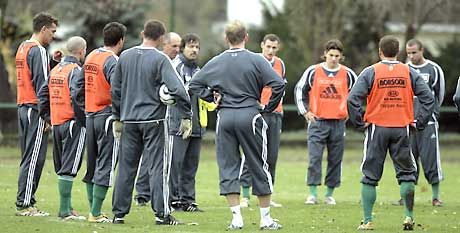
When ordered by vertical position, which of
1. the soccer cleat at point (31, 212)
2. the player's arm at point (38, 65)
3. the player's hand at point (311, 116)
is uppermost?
the player's arm at point (38, 65)

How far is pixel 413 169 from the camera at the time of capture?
41.5ft

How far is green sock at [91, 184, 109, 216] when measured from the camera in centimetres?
1285

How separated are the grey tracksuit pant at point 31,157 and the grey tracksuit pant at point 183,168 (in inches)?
75.2

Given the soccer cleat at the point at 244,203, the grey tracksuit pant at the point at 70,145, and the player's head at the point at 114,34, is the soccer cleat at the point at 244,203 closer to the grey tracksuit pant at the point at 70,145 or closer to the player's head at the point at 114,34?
the grey tracksuit pant at the point at 70,145

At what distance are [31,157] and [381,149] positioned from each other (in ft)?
14.9

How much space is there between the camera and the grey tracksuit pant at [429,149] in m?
16.4

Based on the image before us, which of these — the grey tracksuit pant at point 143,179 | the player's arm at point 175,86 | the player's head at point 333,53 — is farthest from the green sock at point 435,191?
the player's arm at point 175,86

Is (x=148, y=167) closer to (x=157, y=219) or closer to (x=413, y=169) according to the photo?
(x=157, y=219)

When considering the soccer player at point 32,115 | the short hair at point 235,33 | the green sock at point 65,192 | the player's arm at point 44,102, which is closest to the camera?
the short hair at point 235,33

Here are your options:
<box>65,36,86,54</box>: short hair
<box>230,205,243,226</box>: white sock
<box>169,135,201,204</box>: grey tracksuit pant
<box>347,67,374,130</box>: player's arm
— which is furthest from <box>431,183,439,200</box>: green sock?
<box>65,36,86,54</box>: short hair

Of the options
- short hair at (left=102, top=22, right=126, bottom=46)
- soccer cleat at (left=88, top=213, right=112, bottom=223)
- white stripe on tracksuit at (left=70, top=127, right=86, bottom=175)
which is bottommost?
soccer cleat at (left=88, top=213, right=112, bottom=223)

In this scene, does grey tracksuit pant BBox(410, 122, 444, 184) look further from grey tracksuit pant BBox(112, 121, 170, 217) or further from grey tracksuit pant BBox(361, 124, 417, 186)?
grey tracksuit pant BBox(112, 121, 170, 217)

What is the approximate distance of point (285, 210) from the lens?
15.1m

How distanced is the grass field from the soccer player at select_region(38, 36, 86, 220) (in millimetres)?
480
